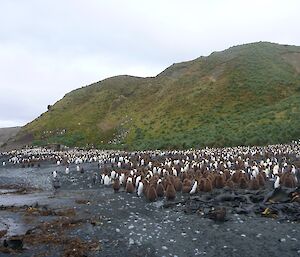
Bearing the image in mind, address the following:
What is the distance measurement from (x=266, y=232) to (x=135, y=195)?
301 inches

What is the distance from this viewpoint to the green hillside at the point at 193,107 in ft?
151

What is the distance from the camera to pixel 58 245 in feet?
38.2

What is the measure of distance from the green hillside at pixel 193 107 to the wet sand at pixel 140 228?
86.9 feet

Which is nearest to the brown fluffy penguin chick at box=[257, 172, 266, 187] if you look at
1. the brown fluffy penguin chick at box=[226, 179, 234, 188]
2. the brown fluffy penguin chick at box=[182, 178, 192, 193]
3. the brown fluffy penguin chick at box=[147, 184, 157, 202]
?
the brown fluffy penguin chick at box=[226, 179, 234, 188]

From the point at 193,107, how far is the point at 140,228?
46.7m

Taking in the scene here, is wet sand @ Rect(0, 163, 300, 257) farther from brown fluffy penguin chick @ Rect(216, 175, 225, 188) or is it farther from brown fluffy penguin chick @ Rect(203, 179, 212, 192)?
brown fluffy penguin chick @ Rect(216, 175, 225, 188)

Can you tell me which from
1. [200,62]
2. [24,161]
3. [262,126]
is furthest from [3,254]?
[200,62]

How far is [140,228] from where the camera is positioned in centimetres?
1315

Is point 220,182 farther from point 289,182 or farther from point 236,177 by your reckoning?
point 289,182

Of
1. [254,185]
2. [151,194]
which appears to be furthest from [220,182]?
[151,194]

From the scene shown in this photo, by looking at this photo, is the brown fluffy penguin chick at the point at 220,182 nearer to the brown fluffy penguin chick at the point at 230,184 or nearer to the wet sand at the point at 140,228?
the brown fluffy penguin chick at the point at 230,184

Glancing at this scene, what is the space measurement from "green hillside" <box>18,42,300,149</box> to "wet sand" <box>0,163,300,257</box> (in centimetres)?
2648

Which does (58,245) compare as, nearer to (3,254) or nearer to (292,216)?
(3,254)

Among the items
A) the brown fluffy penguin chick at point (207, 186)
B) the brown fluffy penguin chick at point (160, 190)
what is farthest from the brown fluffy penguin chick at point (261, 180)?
the brown fluffy penguin chick at point (160, 190)
